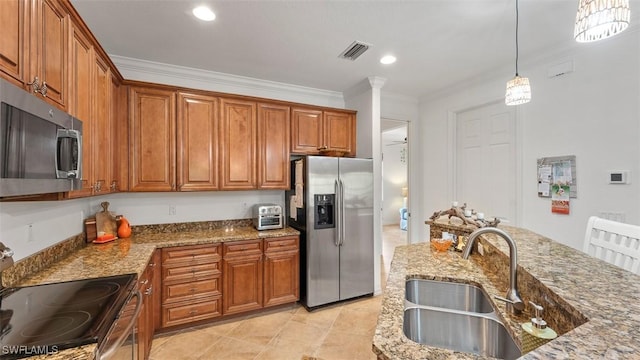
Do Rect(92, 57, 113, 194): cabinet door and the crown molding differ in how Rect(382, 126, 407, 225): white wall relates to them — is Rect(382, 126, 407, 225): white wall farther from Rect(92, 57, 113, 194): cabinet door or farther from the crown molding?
Rect(92, 57, 113, 194): cabinet door

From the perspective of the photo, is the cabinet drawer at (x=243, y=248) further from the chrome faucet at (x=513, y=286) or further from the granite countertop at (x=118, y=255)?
the chrome faucet at (x=513, y=286)

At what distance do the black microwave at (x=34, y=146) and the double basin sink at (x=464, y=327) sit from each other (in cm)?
161

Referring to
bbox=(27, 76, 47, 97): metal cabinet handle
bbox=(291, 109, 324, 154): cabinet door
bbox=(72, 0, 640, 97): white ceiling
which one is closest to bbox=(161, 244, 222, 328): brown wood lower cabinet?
bbox=(291, 109, 324, 154): cabinet door

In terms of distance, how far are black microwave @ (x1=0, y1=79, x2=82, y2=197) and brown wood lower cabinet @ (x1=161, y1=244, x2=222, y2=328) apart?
1334 millimetres

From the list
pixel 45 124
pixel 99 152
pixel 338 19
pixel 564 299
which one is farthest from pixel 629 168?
pixel 99 152

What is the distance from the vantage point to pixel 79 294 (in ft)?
4.48

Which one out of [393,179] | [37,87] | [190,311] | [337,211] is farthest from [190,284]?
[393,179]

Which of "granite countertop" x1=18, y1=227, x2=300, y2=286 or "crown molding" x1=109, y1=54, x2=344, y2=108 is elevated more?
"crown molding" x1=109, y1=54, x2=344, y2=108

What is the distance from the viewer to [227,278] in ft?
8.93

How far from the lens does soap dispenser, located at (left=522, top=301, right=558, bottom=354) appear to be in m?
0.79

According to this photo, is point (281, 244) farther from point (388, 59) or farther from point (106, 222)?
point (388, 59)

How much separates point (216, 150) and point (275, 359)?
207 cm

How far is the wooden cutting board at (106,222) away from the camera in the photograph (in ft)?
8.00

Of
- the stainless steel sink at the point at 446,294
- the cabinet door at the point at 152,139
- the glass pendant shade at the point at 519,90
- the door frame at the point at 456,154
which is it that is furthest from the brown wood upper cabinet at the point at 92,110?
the door frame at the point at 456,154
